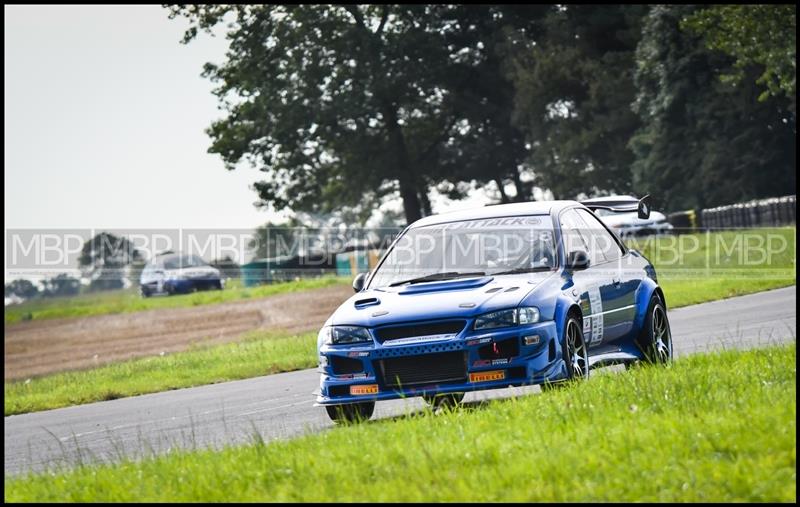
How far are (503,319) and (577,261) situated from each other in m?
1.33

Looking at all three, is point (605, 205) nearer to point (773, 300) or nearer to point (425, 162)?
point (773, 300)

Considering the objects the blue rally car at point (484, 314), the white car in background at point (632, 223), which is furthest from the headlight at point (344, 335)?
the white car in background at point (632, 223)

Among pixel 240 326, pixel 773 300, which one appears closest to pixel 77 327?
pixel 240 326

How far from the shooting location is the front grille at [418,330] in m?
10.7

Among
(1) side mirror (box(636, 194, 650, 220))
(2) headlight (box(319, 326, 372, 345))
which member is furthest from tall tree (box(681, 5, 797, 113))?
(2) headlight (box(319, 326, 372, 345))

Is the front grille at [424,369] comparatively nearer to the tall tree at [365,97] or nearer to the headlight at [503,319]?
the headlight at [503,319]

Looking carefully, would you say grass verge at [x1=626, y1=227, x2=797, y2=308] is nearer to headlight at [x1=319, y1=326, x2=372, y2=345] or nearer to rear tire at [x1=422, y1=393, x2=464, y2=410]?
rear tire at [x1=422, y1=393, x2=464, y2=410]

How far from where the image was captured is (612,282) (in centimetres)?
1244

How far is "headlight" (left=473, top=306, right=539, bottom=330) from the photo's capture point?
1064 centimetres

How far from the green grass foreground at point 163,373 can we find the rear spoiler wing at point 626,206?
18.9ft

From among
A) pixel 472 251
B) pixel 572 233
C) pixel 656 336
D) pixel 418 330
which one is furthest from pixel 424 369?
pixel 656 336

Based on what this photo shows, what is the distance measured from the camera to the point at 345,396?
1093 cm

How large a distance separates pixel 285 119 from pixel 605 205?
49.2 metres

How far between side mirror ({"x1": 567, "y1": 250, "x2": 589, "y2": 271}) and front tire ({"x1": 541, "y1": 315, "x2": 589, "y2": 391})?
485mm
